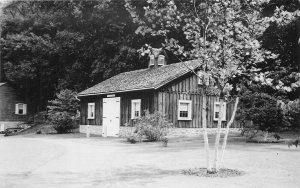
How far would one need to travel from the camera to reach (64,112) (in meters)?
35.4

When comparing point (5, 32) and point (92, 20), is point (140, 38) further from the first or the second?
point (5, 32)

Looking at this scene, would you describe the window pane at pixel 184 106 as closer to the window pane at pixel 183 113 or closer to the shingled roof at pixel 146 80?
the window pane at pixel 183 113

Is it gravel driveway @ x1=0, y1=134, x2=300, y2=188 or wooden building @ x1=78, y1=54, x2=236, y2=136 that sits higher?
wooden building @ x1=78, y1=54, x2=236, y2=136

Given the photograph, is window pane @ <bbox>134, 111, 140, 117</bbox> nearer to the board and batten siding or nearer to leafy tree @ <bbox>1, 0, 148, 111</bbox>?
the board and batten siding

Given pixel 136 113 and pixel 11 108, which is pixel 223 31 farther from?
pixel 11 108

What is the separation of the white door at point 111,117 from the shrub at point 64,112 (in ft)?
18.6

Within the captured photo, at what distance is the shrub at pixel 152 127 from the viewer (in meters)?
22.8

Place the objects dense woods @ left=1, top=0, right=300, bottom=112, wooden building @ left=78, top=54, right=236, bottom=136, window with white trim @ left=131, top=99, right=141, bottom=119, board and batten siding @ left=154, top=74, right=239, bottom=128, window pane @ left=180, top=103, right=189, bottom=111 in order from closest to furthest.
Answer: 1. board and batten siding @ left=154, top=74, right=239, bottom=128
2. wooden building @ left=78, top=54, right=236, bottom=136
3. window pane @ left=180, top=103, right=189, bottom=111
4. window with white trim @ left=131, top=99, right=141, bottom=119
5. dense woods @ left=1, top=0, right=300, bottom=112

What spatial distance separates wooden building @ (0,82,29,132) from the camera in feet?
167

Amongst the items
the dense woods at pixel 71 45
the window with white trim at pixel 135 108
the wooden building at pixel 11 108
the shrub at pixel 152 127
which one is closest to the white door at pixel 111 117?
the window with white trim at pixel 135 108

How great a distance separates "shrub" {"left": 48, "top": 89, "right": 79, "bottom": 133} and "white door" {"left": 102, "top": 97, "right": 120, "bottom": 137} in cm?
567

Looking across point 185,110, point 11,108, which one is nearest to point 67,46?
point 11,108

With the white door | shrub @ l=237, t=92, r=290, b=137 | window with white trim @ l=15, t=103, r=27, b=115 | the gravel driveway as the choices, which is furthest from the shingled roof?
window with white trim @ l=15, t=103, r=27, b=115

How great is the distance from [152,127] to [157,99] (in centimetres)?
356
